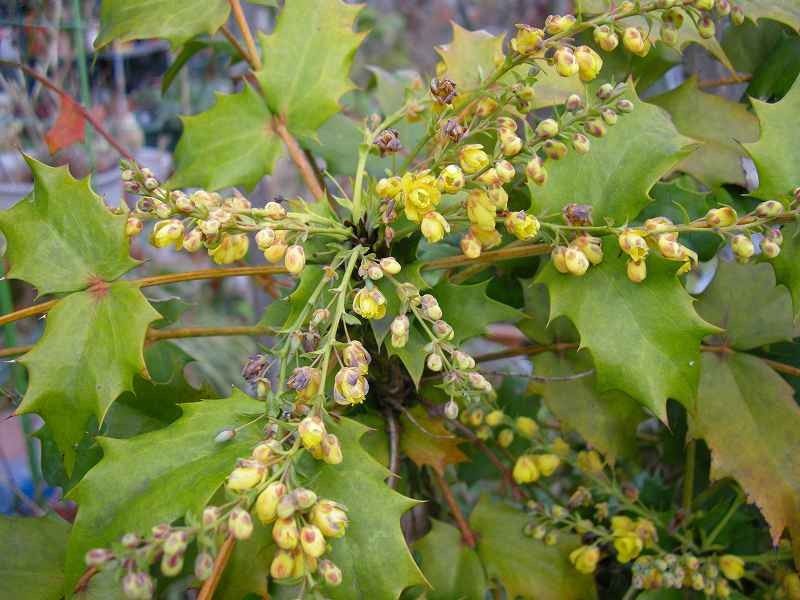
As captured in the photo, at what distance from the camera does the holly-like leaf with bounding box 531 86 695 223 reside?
0.75 m

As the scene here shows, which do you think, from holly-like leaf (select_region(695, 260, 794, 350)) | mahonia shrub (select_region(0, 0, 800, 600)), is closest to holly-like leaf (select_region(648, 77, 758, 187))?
mahonia shrub (select_region(0, 0, 800, 600))

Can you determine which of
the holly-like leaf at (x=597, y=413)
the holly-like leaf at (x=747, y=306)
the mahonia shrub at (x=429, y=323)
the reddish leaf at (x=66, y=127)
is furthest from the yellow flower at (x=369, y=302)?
the reddish leaf at (x=66, y=127)

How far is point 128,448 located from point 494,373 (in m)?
0.42

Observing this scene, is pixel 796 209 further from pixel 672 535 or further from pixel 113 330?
pixel 113 330

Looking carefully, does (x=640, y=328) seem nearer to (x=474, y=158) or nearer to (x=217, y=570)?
(x=474, y=158)

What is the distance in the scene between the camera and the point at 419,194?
67 centimetres

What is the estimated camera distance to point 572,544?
92 cm

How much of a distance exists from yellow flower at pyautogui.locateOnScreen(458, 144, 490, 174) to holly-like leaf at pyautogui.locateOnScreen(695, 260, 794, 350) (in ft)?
1.32

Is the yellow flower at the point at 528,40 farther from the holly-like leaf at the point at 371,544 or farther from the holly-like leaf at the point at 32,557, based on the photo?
the holly-like leaf at the point at 32,557

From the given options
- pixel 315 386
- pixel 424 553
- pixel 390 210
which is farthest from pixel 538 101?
pixel 424 553

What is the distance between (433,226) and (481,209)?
51 millimetres

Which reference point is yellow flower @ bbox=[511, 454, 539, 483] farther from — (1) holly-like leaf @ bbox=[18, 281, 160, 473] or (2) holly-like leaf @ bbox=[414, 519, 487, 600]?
(1) holly-like leaf @ bbox=[18, 281, 160, 473]

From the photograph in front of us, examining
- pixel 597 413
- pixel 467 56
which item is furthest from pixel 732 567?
pixel 467 56

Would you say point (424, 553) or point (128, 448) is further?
point (424, 553)
